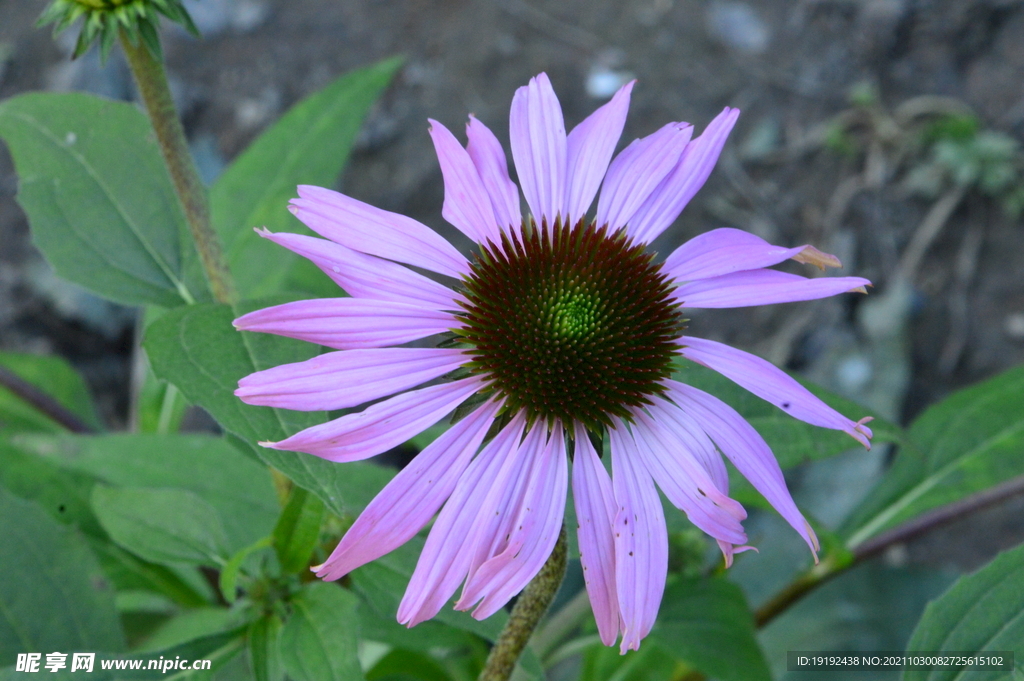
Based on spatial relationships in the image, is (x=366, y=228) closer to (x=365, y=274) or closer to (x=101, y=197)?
(x=365, y=274)

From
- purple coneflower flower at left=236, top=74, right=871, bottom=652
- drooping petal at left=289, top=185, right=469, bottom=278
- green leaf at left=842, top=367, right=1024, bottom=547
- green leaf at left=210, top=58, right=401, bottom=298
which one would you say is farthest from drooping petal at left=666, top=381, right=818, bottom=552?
green leaf at left=210, top=58, right=401, bottom=298

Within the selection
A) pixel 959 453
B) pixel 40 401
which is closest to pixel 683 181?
pixel 959 453

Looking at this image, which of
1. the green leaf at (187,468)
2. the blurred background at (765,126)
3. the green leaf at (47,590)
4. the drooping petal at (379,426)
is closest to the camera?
the drooping petal at (379,426)

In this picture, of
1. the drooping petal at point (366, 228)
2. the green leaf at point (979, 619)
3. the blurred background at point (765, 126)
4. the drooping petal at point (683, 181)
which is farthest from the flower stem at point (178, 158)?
the blurred background at point (765, 126)

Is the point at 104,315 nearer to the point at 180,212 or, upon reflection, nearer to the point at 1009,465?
the point at 180,212

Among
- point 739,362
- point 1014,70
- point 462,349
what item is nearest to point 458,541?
point 462,349

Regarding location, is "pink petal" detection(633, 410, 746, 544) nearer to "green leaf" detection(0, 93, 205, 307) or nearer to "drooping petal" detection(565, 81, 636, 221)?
"drooping petal" detection(565, 81, 636, 221)

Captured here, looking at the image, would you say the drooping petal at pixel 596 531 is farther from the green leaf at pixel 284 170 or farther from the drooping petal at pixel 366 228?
the green leaf at pixel 284 170
